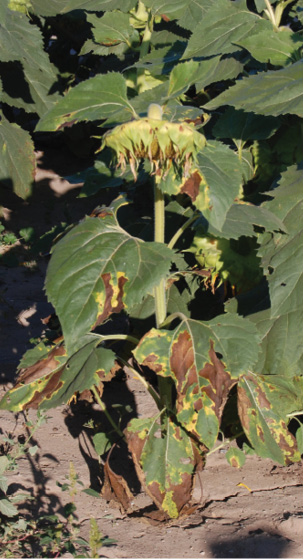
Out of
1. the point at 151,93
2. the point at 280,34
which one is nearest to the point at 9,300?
the point at 151,93

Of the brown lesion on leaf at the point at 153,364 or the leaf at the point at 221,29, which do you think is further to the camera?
the leaf at the point at 221,29

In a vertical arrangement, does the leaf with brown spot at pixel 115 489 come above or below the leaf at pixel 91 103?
below

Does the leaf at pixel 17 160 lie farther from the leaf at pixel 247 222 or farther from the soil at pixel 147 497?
the leaf at pixel 247 222

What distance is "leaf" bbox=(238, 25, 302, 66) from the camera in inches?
85.0

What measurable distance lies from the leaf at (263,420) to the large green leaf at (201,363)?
0.20 meters

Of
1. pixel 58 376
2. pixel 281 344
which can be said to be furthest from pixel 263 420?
pixel 58 376

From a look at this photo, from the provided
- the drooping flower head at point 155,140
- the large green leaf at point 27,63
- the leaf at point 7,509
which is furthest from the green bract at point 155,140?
the large green leaf at point 27,63

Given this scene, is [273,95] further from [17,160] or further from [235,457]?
[17,160]

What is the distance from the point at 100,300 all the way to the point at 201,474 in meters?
1.11

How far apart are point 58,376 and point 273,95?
108 cm

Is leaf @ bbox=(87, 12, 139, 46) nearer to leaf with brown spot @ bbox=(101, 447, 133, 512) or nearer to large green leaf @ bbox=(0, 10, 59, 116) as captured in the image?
large green leaf @ bbox=(0, 10, 59, 116)

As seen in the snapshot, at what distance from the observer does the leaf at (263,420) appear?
218 cm

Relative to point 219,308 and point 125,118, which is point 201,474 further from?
point 125,118

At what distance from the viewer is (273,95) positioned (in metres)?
1.76
